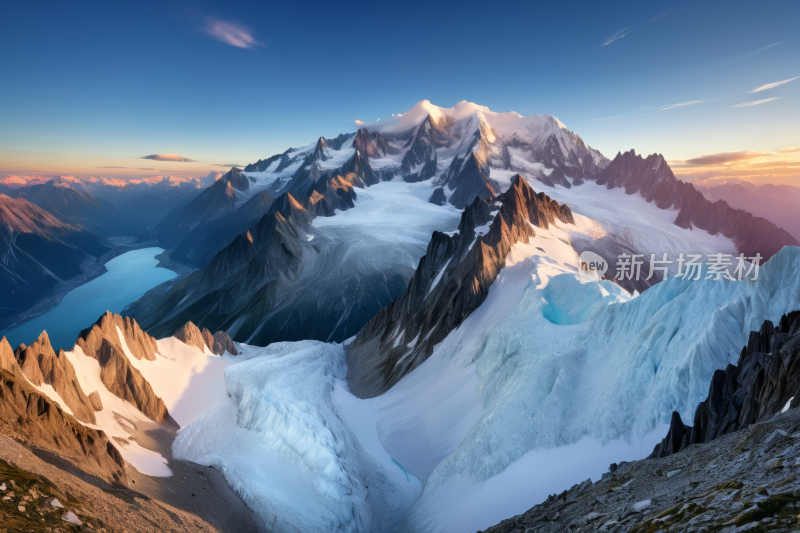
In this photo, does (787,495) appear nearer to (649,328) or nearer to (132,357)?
(649,328)

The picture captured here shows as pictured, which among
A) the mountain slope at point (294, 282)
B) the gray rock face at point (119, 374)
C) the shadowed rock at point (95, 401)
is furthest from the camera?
the mountain slope at point (294, 282)

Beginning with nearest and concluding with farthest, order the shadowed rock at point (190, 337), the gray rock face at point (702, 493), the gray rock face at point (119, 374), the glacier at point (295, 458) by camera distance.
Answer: the gray rock face at point (702, 493) → the glacier at point (295, 458) → the gray rock face at point (119, 374) → the shadowed rock at point (190, 337)

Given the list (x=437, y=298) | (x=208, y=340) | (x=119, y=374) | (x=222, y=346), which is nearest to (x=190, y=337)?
(x=208, y=340)

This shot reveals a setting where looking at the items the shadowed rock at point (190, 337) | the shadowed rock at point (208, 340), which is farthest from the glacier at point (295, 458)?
the shadowed rock at point (208, 340)

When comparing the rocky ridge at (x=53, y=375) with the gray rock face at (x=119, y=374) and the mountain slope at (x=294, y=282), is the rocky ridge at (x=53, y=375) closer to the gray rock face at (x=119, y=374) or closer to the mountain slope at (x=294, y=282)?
the gray rock face at (x=119, y=374)

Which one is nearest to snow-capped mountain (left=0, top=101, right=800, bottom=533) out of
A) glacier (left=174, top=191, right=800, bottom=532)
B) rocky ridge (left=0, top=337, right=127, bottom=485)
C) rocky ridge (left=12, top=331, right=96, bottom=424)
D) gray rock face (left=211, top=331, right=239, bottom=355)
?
glacier (left=174, top=191, right=800, bottom=532)

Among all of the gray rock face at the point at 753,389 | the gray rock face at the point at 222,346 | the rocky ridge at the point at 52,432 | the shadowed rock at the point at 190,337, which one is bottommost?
the gray rock face at the point at 222,346

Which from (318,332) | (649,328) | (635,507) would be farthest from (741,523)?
(318,332)

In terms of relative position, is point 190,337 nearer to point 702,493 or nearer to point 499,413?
point 499,413
